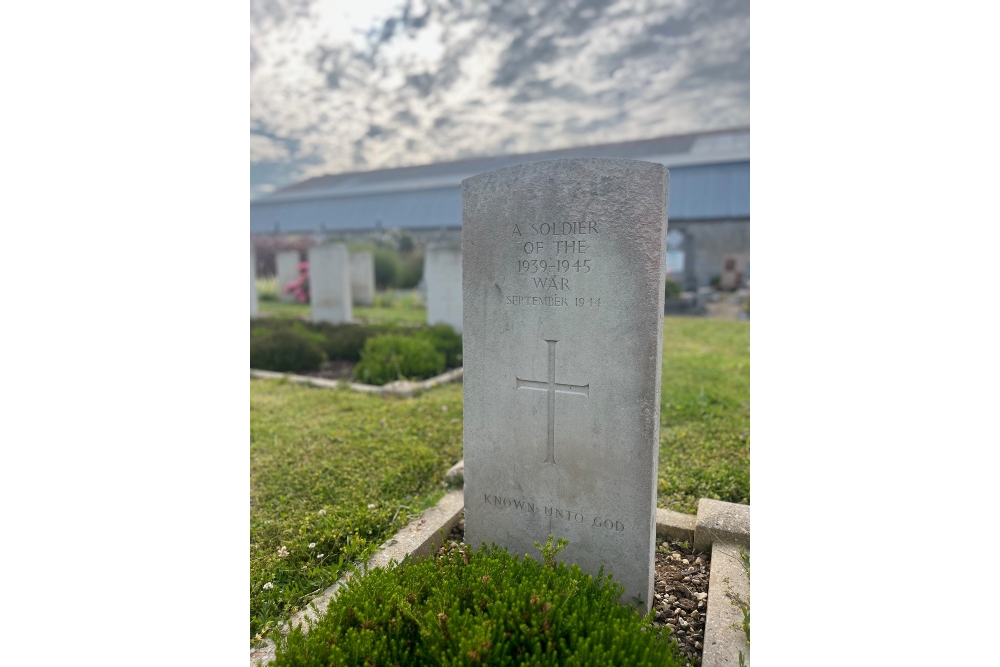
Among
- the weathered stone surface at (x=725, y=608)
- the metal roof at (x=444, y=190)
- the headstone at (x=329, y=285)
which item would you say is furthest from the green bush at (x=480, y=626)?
the metal roof at (x=444, y=190)

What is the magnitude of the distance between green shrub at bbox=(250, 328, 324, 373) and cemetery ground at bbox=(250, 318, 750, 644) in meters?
0.59

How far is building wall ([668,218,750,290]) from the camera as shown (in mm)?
23266

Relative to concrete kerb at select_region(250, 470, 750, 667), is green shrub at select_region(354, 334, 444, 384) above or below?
above

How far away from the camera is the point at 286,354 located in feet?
23.9

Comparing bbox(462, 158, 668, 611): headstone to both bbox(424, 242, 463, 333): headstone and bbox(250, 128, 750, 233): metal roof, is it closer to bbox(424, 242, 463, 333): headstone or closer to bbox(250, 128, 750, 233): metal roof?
bbox(424, 242, 463, 333): headstone

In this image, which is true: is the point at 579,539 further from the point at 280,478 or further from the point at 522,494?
the point at 280,478

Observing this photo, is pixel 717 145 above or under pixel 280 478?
above

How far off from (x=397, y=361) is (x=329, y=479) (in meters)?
2.94

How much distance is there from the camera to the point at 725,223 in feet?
77.6

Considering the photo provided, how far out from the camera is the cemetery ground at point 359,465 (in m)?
2.78

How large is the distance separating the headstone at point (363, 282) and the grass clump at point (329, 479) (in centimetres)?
856

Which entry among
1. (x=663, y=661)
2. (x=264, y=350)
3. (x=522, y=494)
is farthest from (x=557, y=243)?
(x=264, y=350)

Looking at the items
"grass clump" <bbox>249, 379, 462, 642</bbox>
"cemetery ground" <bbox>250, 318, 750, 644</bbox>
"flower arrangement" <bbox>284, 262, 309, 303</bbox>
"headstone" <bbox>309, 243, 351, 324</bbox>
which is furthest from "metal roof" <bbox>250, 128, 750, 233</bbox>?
"grass clump" <bbox>249, 379, 462, 642</bbox>

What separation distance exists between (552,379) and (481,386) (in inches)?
14.5
